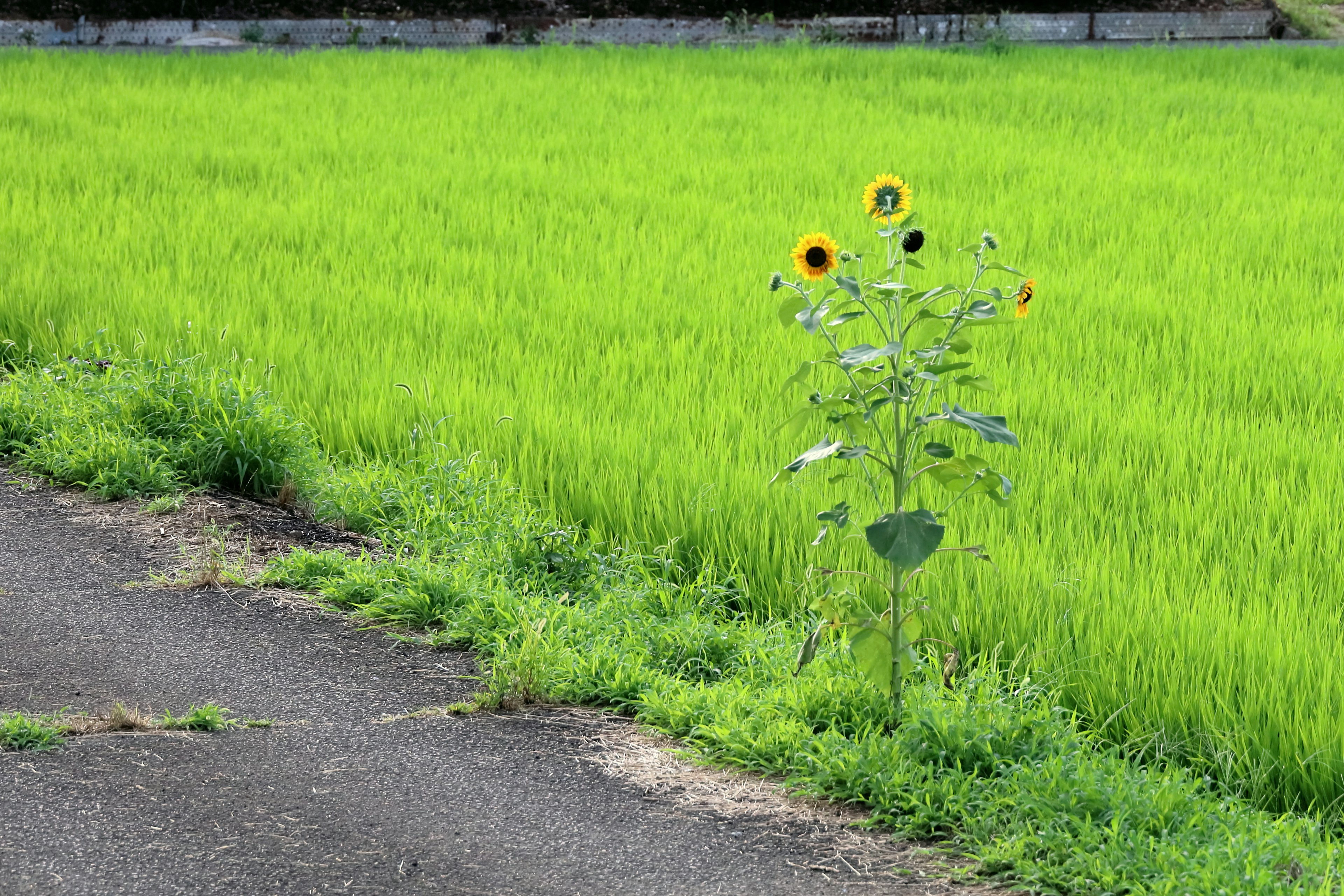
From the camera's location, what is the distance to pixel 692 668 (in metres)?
3.09

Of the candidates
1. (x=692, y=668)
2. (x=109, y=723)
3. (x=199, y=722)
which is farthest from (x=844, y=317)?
(x=109, y=723)

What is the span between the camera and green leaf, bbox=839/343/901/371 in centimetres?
251

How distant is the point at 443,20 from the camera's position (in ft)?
54.0

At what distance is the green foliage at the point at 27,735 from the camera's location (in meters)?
2.72

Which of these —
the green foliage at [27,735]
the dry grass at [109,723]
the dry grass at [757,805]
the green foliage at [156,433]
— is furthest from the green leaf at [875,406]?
the green foliage at [156,433]

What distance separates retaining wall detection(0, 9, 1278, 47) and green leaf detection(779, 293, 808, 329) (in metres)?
12.6

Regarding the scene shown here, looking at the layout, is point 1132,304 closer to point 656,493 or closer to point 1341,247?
point 1341,247

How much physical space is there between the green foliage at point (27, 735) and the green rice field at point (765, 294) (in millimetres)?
1501

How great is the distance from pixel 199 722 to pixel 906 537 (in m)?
1.52

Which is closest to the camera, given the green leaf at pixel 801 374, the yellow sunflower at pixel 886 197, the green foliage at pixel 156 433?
the green leaf at pixel 801 374

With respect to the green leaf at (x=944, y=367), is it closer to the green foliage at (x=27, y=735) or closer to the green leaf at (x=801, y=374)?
the green leaf at (x=801, y=374)

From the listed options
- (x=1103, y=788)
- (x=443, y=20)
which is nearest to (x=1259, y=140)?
(x=1103, y=788)

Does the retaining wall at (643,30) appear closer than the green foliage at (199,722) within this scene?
No

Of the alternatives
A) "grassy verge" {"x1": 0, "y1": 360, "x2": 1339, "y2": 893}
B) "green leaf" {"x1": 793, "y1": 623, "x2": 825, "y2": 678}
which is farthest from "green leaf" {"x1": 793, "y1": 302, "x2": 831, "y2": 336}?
"grassy verge" {"x1": 0, "y1": 360, "x2": 1339, "y2": 893}
